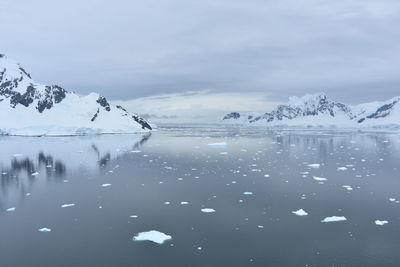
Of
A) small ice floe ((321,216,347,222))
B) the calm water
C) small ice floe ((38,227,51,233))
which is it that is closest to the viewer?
the calm water

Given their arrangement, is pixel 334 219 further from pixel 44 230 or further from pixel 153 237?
pixel 44 230

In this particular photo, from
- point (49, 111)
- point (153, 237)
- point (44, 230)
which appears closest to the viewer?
point (153, 237)

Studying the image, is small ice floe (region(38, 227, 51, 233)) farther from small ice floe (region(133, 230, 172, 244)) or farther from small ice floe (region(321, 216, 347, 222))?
→ small ice floe (region(321, 216, 347, 222))

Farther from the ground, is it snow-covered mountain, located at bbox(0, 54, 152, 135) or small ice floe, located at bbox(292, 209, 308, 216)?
snow-covered mountain, located at bbox(0, 54, 152, 135)

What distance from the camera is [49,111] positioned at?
119 metres

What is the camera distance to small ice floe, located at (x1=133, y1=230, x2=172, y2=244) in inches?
495

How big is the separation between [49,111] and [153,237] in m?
118

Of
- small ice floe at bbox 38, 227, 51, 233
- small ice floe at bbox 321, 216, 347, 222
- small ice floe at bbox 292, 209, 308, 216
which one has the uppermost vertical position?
small ice floe at bbox 38, 227, 51, 233

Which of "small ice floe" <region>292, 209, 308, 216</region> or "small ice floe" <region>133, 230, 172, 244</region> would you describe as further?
"small ice floe" <region>292, 209, 308, 216</region>

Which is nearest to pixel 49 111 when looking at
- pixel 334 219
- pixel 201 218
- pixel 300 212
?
pixel 201 218

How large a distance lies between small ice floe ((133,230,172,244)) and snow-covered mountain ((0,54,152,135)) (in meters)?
95.3

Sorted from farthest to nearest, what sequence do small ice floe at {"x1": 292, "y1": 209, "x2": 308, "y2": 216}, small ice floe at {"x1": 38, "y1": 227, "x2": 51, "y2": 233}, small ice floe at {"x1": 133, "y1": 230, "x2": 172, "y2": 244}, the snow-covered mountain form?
the snow-covered mountain → small ice floe at {"x1": 292, "y1": 209, "x2": 308, "y2": 216} → small ice floe at {"x1": 38, "y1": 227, "x2": 51, "y2": 233} → small ice floe at {"x1": 133, "y1": 230, "x2": 172, "y2": 244}

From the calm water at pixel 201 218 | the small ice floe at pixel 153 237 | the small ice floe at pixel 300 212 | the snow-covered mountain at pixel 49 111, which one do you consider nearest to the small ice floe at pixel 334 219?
the calm water at pixel 201 218

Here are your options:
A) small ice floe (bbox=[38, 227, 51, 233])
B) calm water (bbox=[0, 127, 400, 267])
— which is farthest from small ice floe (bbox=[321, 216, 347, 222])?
small ice floe (bbox=[38, 227, 51, 233])
